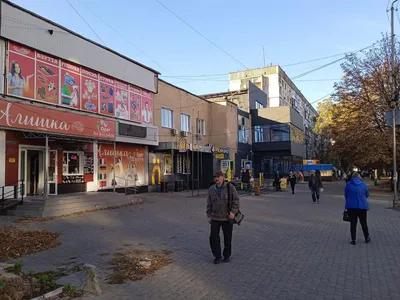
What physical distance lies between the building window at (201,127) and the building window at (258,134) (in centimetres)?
1446

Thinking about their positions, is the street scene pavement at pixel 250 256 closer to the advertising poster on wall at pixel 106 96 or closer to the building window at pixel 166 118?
the advertising poster on wall at pixel 106 96

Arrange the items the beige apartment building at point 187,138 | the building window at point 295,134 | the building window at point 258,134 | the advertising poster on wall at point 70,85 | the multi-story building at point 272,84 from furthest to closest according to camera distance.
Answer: the multi-story building at point 272,84 → the building window at point 295,134 → the building window at point 258,134 → the beige apartment building at point 187,138 → the advertising poster on wall at point 70,85

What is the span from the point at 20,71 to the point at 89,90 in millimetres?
4305

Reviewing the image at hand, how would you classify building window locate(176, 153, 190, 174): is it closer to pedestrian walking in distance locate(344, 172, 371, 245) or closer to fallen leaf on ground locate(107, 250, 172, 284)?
pedestrian walking in distance locate(344, 172, 371, 245)

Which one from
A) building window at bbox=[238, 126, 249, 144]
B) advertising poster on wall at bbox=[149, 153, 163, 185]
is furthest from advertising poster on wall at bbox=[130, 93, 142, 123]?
building window at bbox=[238, 126, 249, 144]

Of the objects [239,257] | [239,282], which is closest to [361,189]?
[239,257]

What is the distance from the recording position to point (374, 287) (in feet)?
17.7

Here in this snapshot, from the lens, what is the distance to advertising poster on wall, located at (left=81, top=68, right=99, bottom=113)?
1877 cm

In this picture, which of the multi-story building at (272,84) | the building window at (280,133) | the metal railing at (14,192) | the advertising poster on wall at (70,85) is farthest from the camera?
the multi-story building at (272,84)

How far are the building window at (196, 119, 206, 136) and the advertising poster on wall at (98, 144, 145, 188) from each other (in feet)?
29.1

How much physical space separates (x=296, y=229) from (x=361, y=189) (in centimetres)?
266

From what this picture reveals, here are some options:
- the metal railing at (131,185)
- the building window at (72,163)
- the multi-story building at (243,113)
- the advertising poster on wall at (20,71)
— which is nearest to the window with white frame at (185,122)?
the multi-story building at (243,113)

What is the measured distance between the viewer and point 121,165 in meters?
22.6

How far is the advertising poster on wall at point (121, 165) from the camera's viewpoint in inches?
827
